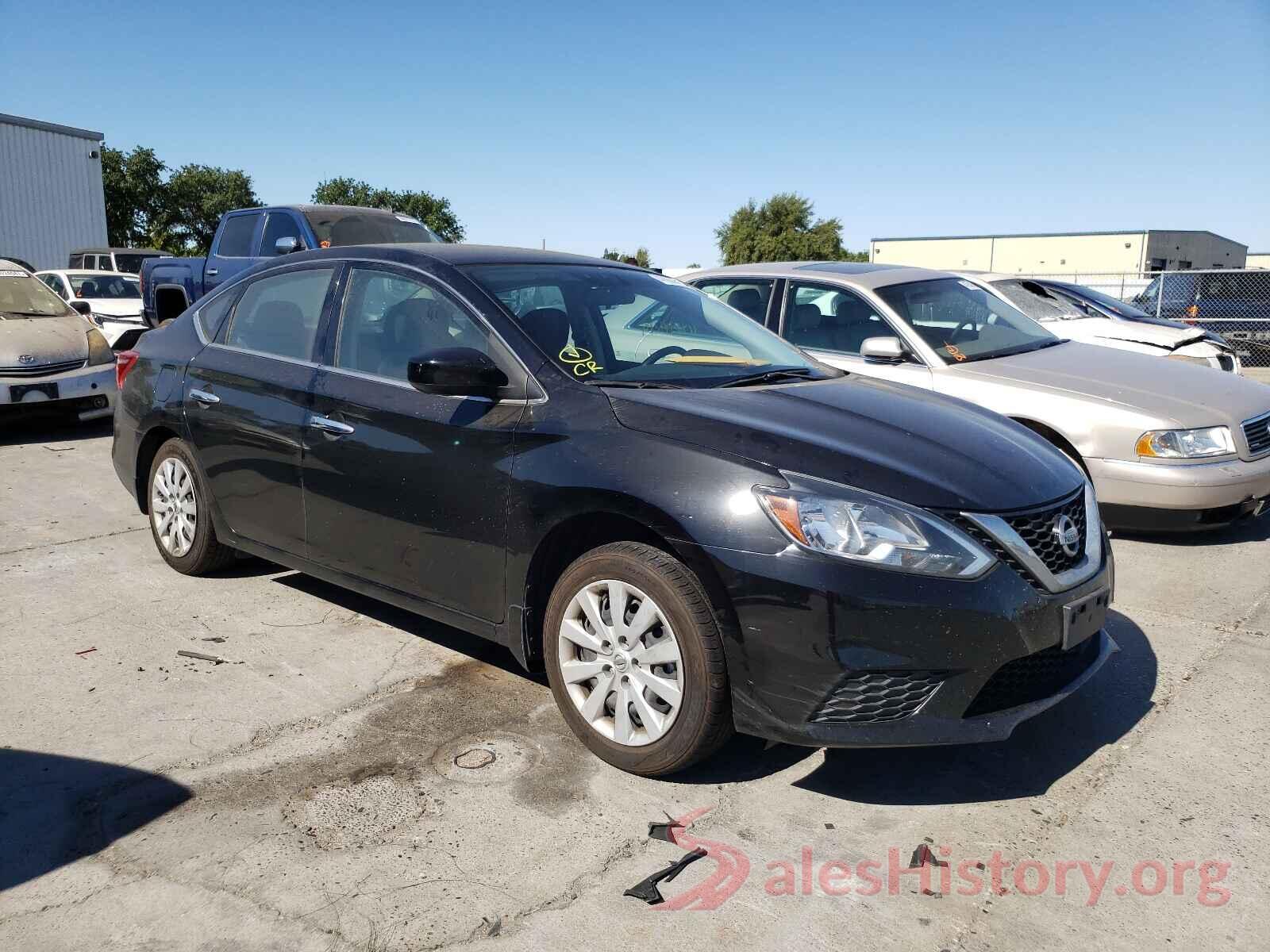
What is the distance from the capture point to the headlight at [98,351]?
9.83 meters

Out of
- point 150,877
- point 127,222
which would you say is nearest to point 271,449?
point 150,877

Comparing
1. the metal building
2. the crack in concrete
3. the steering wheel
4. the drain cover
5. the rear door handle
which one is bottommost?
the drain cover

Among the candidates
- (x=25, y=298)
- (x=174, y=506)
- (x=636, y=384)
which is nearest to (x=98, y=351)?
(x=25, y=298)

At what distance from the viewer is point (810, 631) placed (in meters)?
2.92

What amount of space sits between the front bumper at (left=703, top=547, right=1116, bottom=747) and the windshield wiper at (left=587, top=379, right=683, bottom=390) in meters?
0.82

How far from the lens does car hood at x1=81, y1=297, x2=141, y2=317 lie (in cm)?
1501

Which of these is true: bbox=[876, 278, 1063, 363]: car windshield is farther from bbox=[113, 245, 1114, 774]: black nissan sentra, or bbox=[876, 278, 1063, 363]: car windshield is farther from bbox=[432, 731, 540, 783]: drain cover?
bbox=[432, 731, 540, 783]: drain cover

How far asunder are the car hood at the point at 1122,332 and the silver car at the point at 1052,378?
372 cm

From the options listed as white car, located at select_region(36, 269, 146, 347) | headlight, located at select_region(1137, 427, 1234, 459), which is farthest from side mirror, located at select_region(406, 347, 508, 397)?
white car, located at select_region(36, 269, 146, 347)

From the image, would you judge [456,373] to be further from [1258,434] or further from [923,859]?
[1258,434]

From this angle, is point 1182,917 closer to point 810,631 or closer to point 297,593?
point 810,631

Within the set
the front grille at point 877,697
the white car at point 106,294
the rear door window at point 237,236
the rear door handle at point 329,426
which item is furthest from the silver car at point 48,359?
the front grille at point 877,697

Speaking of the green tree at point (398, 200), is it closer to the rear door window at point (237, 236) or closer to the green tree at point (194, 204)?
the green tree at point (194, 204)

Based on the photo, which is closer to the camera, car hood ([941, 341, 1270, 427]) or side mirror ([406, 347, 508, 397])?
side mirror ([406, 347, 508, 397])
